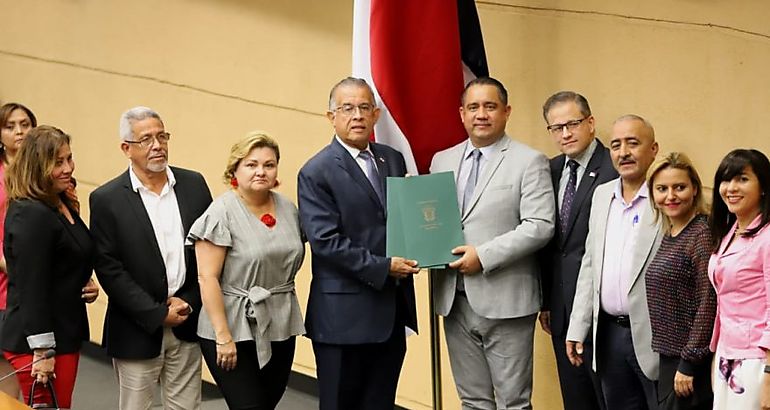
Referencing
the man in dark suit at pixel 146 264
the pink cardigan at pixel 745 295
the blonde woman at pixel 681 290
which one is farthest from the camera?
the man in dark suit at pixel 146 264

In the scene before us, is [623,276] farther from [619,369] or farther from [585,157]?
[585,157]

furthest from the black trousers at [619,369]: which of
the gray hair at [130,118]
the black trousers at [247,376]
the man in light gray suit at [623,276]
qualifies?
the gray hair at [130,118]

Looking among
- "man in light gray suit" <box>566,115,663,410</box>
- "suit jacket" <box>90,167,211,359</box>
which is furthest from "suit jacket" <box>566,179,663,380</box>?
"suit jacket" <box>90,167,211,359</box>

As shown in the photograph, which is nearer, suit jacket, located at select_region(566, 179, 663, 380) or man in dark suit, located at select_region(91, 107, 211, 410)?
suit jacket, located at select_region(566, 179, 663, 380)

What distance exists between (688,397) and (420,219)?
1.17 m

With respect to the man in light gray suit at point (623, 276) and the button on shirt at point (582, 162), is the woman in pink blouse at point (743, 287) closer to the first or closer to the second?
the man in light gray suit at point (623, 276)

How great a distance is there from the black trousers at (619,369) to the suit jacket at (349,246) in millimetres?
801

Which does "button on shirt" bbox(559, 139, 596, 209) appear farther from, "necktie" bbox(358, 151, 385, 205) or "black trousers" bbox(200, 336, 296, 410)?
"black trousers" bbox(200, 336, 296, 410)

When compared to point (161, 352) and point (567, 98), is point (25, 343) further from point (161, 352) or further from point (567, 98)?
Answer: point (567, 98)

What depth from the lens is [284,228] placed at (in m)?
4.54

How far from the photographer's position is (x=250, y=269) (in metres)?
4.45

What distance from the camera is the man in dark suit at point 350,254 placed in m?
4.47

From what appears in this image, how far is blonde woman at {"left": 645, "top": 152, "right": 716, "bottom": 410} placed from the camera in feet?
12.9

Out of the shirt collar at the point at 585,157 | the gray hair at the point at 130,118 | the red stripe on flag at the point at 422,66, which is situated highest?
the red stripe on flag at the point at 422,66
